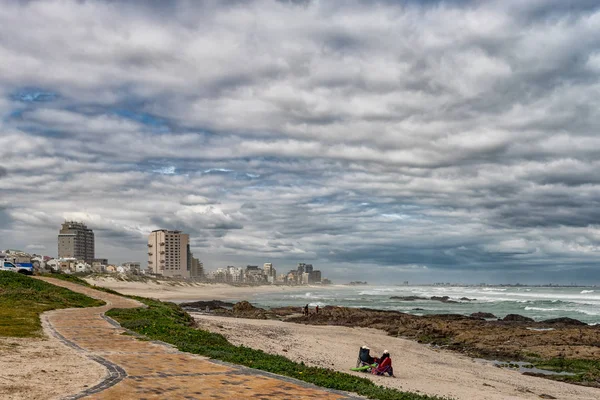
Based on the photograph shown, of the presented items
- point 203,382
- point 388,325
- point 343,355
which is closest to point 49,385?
point 203,382

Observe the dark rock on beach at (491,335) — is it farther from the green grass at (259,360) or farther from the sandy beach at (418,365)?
the green grass at (259,360)

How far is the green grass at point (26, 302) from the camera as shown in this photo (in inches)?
703

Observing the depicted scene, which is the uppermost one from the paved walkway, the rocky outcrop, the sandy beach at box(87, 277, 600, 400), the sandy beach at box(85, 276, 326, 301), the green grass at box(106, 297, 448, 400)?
the paved walkway

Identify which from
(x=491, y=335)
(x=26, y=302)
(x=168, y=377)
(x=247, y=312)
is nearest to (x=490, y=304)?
(x=247, y=312)

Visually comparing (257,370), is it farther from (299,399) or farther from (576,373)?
(576,373)

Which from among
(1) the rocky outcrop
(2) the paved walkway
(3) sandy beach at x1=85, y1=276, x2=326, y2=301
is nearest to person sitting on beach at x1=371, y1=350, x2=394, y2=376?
(2) the paved walkway

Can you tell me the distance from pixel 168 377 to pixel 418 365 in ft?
52.3

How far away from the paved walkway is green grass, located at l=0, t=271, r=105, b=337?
2108 millimetres

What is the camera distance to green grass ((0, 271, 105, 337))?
17.8 m

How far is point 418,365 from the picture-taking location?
23.8m

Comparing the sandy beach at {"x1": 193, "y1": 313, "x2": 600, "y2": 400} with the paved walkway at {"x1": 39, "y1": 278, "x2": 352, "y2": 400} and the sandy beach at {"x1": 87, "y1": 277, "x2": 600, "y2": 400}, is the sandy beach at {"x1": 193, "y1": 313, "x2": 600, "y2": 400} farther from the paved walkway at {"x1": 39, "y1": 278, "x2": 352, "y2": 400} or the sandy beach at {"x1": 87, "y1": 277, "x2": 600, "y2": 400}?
the paved walkway at {"x1": 39, "y1": 278, "x2": 352, "y2": 400}

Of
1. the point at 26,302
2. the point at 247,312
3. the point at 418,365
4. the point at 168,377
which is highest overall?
the point at 168,377

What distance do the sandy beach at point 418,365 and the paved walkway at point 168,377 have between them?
261 inches

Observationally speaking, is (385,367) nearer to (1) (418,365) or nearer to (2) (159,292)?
(1) (418,365)
